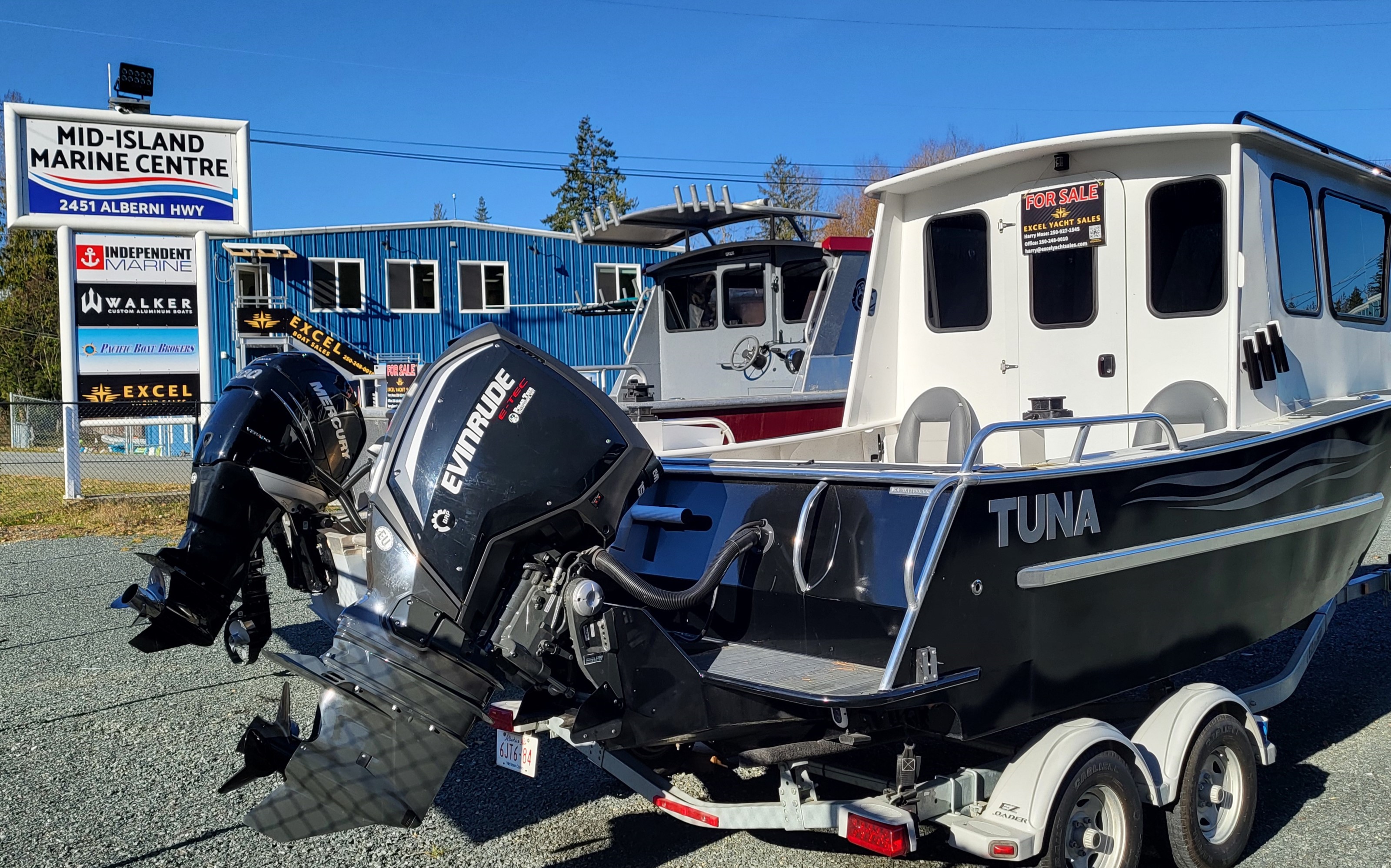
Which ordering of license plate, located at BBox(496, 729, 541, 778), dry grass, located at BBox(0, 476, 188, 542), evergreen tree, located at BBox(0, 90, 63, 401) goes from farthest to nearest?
evergreen tree, located at BBox(0, 90, 63, 401)
dry grass, located at BBox(0, 476, 188, 542)
license plate, located at BBox(496, 729, 541, 778)

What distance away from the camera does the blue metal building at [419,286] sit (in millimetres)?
28719

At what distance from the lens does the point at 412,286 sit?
3025 centimetres

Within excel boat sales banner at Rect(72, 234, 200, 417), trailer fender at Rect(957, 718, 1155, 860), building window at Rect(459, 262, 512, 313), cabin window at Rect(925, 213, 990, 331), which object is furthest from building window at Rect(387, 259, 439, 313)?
trailer fender at Rect(957, 718, 1155, 860)

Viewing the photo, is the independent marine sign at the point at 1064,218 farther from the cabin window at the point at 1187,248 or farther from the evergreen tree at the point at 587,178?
the evergreen tree at the point at 587,178

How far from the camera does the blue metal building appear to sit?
28.7 m

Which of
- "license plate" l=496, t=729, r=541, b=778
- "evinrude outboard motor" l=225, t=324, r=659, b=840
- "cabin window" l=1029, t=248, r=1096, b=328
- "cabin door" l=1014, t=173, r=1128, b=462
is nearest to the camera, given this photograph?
"evinrude outboard motor" l=225, t=324, r=659, b=840

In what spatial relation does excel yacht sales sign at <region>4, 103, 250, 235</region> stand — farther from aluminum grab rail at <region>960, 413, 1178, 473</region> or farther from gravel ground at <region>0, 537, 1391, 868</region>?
aluminum grab rail at <region>960, 413, 1178, 473</region>

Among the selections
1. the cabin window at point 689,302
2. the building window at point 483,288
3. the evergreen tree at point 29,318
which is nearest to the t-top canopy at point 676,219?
the cabin window at point 689,302

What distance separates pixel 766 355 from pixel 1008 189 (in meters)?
5.08

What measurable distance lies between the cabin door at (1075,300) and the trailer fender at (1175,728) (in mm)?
1746

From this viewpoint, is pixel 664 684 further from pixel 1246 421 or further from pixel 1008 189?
pixel 1008 189

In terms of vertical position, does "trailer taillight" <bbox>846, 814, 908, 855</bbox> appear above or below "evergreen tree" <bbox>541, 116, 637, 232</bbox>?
below

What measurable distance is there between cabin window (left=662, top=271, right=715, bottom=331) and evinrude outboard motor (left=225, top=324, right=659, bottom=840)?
27.1 feet

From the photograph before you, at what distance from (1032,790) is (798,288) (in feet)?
26.0
